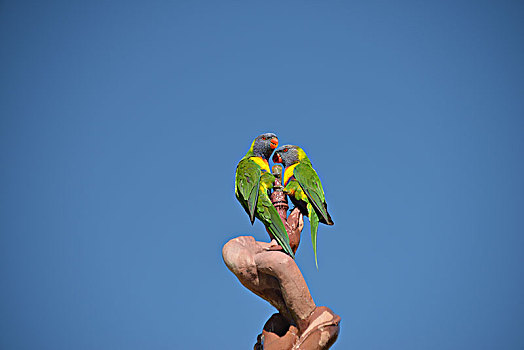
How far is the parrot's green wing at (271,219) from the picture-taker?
4820 millimetres

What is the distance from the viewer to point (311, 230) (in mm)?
5059

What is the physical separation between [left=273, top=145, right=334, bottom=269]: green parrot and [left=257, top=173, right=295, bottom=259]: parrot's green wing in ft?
1.04

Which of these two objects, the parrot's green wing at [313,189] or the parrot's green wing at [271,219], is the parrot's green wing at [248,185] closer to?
the parrot's green wing at [271,219]

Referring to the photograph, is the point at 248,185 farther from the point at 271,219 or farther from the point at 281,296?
the point at 281,296

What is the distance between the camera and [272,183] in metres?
5.20

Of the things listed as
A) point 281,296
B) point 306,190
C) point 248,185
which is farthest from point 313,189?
point 281,296

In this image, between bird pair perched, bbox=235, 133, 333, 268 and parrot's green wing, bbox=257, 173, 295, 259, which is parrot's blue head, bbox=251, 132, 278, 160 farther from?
parrot's green wing, bbox=257, 173, 295, 259

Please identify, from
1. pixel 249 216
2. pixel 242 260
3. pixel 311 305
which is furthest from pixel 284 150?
pixel 311 305

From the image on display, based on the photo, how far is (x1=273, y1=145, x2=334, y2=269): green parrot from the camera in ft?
16.6

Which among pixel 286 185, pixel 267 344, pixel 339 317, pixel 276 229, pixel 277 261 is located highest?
pixel 286 185

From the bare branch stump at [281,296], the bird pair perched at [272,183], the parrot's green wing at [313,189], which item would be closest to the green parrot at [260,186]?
the bird pair perched at [272,183]

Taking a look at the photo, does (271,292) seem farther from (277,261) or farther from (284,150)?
(284,150)

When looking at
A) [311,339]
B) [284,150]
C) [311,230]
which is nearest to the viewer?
[311,339]

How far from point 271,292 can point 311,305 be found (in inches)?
16.3
